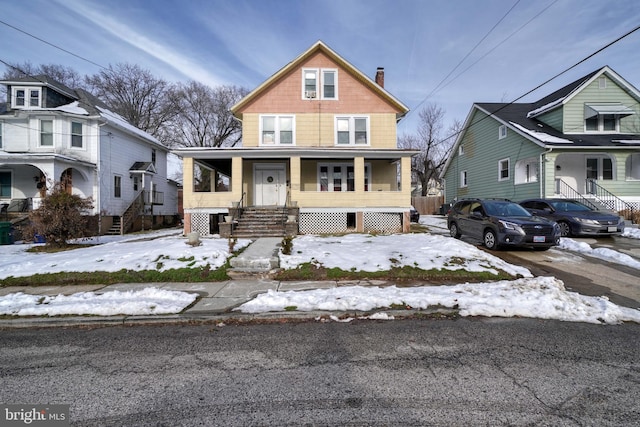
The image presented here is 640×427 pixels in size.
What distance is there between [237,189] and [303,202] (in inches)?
123

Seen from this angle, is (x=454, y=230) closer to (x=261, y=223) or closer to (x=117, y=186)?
(x=261, y=223)

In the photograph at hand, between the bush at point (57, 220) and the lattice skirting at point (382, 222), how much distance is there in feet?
39.2

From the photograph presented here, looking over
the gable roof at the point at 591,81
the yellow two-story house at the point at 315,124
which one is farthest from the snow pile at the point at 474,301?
the gable roof at the point at 591,81

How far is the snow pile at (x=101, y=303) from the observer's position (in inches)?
188

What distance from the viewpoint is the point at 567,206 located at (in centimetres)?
1271

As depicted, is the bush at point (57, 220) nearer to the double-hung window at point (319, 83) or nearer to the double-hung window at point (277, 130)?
the double-hung window at point (277, 130)

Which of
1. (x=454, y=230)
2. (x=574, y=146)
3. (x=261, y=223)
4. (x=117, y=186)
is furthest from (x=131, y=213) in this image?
(x=574, y=146)

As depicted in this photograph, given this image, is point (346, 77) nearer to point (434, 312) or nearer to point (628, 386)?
point (434, 312)

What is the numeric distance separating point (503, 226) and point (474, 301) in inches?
214

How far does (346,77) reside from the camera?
1600 cm

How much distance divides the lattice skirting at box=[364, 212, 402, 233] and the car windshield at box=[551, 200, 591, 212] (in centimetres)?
685

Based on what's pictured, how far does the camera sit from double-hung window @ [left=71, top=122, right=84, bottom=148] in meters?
17.6

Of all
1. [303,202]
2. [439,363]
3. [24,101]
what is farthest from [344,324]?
[24,101]

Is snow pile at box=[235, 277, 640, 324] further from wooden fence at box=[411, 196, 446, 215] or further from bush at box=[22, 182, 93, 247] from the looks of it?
wooden fence at box=[411, 196, 446, 215]
